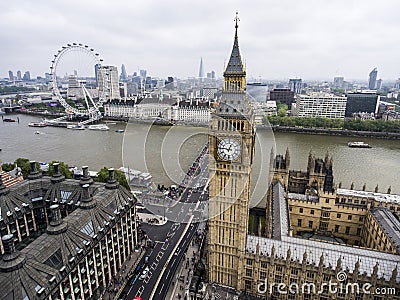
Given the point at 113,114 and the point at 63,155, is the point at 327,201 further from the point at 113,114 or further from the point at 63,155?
the point at 113,114

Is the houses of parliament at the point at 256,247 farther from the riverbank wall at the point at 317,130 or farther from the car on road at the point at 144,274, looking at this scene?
the riverbank wall at the point at 317,130

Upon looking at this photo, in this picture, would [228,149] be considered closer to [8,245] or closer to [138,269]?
[8,245]

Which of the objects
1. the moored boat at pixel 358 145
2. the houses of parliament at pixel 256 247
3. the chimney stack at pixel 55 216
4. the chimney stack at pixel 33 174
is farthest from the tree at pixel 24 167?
the moored boat at pixel 358 145

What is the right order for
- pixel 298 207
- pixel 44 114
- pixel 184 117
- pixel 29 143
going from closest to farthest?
pixel 298 207
pixel 29 143
pixel 184 117
pixel 44 114

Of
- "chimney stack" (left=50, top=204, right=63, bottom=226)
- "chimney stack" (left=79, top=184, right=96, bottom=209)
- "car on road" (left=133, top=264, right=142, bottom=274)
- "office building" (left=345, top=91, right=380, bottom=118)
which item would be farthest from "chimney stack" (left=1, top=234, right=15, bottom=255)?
"office building" (left=345, top=91, right=380, bottom=118)

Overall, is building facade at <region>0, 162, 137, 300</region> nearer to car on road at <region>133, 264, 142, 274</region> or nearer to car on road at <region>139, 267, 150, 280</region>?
car on road at <region>133, 264, 142, 274</region>

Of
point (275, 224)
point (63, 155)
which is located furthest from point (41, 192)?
point (63, 155)
